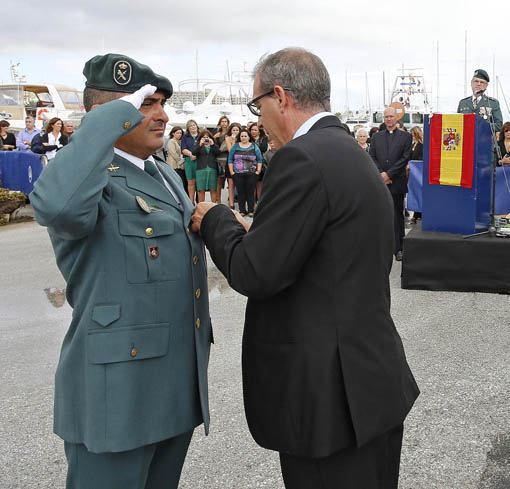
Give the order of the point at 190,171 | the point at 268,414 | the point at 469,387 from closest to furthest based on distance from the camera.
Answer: the point at 268,414, the point at 469,387, the point at 190,171

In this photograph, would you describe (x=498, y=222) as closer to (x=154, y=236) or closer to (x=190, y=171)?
(x=154, y=236)

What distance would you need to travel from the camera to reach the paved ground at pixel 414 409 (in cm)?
313

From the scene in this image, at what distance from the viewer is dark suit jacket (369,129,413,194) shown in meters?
8.01

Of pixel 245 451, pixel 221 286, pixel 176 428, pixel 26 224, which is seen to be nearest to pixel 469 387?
pixel 245 451

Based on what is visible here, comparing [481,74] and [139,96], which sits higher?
[481,74]

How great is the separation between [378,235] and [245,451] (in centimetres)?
196

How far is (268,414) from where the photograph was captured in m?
1.90

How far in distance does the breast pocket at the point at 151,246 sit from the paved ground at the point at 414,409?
1542 mm

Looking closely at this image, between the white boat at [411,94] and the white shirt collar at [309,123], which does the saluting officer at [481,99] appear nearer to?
the white shirt collar at [309,123]

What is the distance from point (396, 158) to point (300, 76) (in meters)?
6.48

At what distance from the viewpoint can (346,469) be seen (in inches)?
72.3

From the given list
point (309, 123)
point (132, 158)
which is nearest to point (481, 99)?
point (309, 123)

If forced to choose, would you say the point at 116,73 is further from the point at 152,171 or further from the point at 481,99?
the point at 481,99

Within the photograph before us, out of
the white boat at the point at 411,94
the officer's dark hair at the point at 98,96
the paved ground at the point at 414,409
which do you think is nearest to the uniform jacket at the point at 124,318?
the officer's dark hair at the point at 98,96
